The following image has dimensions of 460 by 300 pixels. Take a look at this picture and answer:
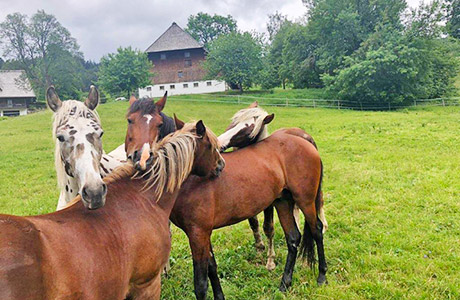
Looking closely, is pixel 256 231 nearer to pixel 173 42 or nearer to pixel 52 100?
pixel 52 100

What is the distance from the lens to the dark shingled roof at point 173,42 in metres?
38.4

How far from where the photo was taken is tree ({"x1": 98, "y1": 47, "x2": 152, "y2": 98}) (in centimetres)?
2753

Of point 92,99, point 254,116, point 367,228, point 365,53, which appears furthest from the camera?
point 365,53

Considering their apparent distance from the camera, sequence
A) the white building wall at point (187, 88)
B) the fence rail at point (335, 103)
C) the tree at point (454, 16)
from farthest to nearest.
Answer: the white building wall at point (187, 88), the tree at point (454, 16), the fence rail at point (335, 103)

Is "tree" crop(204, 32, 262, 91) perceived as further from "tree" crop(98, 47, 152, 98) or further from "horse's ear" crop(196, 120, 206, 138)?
"horse's ear" crop(196, 120, 206, 138)

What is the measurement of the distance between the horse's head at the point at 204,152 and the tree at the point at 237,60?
95.8 ft

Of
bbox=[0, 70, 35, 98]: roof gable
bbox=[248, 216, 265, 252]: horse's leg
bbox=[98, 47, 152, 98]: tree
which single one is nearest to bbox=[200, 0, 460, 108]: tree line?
bbox=[98, 47, 152, 98]: tree

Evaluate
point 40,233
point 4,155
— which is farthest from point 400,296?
point 4,155

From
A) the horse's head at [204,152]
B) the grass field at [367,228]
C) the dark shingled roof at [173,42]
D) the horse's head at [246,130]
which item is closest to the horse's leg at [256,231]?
Answer: the grass field at [367,228]

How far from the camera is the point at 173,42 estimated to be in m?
38.9

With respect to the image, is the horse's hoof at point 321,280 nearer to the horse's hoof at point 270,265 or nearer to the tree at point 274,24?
the horse's hoof at point 270,265

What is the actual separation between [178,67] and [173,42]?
3366 mm

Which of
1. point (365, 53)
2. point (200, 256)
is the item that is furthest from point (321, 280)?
point (365, 53)

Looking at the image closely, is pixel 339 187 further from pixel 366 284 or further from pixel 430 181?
pixel 366 284
